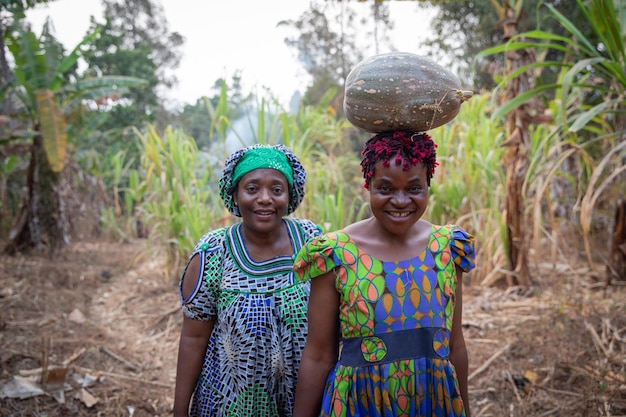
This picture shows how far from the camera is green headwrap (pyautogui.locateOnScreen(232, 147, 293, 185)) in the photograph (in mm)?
1617

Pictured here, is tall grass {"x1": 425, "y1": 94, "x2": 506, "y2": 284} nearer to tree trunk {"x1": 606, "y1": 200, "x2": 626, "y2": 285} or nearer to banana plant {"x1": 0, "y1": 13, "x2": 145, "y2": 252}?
tree trunk {"x1": 606, "y1": 200, "x2": 626, "y2": 285}

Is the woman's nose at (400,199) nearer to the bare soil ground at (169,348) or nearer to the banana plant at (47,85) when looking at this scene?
the bare soil ground at (169,348)

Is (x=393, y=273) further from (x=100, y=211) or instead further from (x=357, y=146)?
(x=357, y=146)

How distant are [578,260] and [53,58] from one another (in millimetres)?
6489

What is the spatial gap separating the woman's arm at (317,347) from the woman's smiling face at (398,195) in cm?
24

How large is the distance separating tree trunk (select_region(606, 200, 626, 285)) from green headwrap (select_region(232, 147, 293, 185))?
2950mm

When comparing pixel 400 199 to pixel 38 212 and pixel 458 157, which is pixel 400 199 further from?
pixel 38 212

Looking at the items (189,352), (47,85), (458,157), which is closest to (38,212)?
(47,85)

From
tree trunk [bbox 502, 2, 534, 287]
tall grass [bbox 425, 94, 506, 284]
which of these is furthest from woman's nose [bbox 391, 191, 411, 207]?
tall grass [bbox 425, 94, 506, 284]

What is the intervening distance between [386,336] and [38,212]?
645cm

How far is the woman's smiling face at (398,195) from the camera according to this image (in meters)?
1.22

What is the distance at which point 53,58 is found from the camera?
5.91 m

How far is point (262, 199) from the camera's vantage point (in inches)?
62.3

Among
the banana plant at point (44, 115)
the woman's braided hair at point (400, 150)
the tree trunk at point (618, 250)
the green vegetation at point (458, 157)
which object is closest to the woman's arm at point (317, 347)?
the woman's braided hair at point (400, 150)
